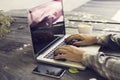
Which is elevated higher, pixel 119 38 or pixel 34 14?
pixel 34 14

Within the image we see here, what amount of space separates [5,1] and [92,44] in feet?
4.98

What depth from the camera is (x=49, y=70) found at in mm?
948

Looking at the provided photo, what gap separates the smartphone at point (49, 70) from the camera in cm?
91

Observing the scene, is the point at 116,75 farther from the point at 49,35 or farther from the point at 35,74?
the point at 49,35

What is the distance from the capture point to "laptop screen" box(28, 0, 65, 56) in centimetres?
101

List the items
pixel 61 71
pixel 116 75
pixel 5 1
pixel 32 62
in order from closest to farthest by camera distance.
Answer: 1. pixel 116 75
2. pixel 61 71
3. pixel 32 62
4. pixel 5 1

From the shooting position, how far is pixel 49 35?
1.16 metres

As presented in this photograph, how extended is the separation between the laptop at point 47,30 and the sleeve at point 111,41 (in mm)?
72

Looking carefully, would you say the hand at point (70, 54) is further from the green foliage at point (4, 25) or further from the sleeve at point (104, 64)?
the green foliage at point (4, 25)

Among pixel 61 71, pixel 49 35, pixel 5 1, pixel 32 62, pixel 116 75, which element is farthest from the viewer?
pixel 5 1

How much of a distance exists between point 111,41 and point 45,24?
15.4 inches

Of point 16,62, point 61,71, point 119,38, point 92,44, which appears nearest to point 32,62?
point 16,62

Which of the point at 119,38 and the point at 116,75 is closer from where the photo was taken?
the point at 116,75

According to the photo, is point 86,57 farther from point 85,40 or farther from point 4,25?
→ point 4,25
